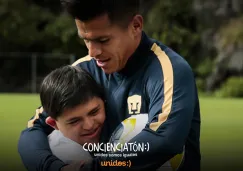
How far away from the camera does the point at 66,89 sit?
4.57 feet

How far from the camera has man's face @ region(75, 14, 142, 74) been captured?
1.34m

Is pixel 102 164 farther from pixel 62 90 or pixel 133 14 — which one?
pixel 133 14

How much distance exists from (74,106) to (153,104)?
0.18 m

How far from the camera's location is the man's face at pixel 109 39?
1338mm

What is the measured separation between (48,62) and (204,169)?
1038cm

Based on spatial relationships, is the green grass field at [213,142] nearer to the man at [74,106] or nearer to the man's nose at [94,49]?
the man at [74,106]

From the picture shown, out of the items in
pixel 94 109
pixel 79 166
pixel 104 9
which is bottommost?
pixel 79 166

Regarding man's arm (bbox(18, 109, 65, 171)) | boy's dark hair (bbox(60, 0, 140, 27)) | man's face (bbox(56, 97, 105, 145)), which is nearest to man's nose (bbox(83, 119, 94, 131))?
man's face (bbox(56, 97, 105, 145))

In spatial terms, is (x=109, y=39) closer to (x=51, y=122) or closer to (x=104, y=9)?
(x=104, y=9)

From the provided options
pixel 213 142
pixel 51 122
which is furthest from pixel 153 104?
pixel 213 142

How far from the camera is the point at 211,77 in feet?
36.7

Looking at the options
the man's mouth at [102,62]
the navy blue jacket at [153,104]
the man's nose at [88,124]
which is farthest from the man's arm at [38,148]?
the man's mouth at [102,62]

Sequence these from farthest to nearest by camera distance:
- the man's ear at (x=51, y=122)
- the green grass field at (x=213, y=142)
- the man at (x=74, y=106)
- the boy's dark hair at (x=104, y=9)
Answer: the green grass field at (x=213, y=142) < the man's ear at (x=51, y=122) < the man at (x=74, y=106) < the boy's dark hair at (x=104, y=9)

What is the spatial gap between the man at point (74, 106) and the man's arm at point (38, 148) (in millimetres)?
38
